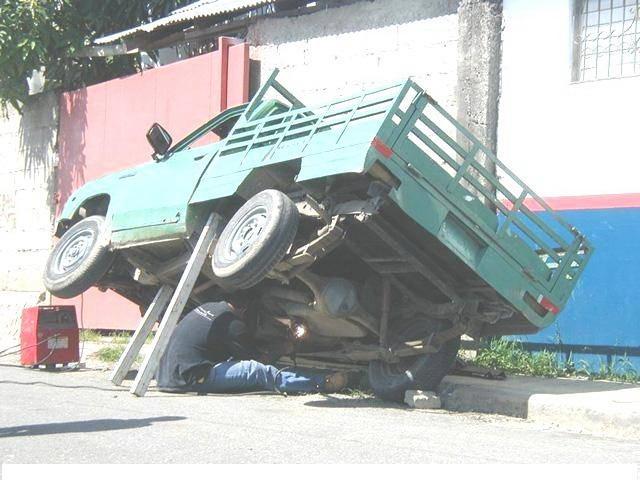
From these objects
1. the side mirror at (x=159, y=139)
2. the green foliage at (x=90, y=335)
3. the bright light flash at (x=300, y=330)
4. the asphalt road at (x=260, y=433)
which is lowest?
the asphalt road at (x=260, y=433)

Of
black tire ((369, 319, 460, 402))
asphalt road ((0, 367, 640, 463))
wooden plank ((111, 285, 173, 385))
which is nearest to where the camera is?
asphalt road ((0, 367, 640, 463))

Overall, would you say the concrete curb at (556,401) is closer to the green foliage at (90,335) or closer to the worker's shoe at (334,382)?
the worker's shoe at (334,382)

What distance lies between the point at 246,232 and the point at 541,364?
3.49 meters

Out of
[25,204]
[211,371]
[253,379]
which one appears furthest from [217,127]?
[25,204]

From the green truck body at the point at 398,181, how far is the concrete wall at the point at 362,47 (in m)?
2.30

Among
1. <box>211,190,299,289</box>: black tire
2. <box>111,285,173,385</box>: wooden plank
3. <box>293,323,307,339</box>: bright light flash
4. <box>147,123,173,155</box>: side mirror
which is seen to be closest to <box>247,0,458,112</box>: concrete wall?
<box>147,123,173,155</box>: side mirror

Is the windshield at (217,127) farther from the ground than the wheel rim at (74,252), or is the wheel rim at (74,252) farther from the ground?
the windshield at (217,127)

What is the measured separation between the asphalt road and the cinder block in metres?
0.14

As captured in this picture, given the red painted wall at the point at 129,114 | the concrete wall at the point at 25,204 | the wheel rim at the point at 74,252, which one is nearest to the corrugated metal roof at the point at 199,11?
the red painted wall at the point at 129,114

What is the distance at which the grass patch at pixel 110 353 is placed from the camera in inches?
445

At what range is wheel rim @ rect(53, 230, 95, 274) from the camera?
8.94 meters

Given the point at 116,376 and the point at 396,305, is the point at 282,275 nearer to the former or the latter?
the point at 396,305

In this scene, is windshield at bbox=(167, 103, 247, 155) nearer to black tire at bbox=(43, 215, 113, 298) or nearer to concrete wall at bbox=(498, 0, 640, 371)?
black tire at bbox=(43, 215, 113, 298)

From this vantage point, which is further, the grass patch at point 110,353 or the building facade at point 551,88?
the grass patch at point 110,353
